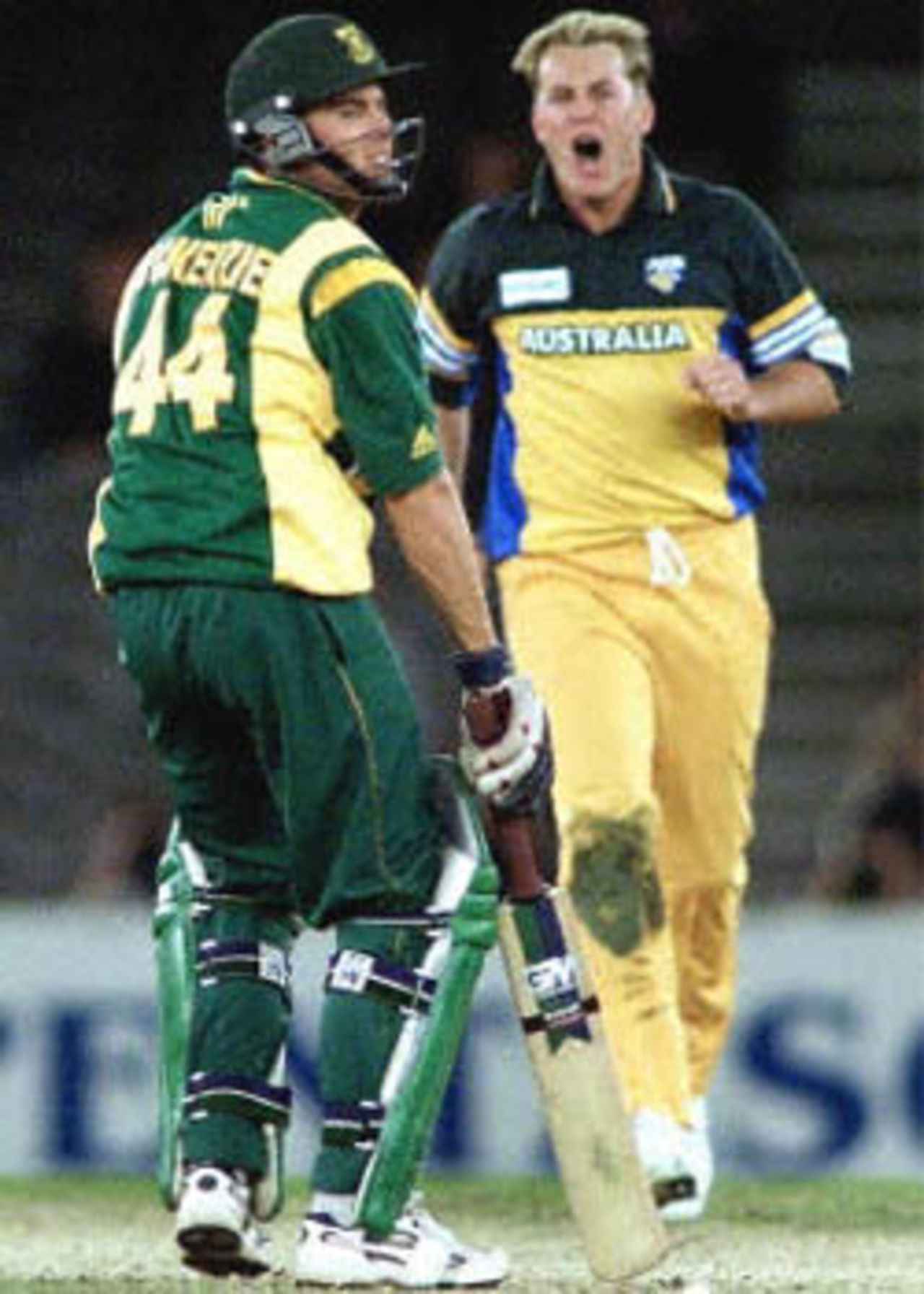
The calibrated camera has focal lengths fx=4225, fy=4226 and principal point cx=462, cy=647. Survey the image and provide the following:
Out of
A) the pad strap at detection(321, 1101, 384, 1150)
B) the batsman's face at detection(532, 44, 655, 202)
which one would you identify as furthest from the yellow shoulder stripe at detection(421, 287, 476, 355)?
the pad strap at detection(321, 1101, 384, 1150)

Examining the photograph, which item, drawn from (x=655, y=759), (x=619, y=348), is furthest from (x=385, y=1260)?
(x=619, y=348)

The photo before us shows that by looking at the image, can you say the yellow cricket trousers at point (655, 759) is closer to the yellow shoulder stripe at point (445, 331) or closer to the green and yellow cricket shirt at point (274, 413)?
the yellow shoulder stripe at point (445, 331)

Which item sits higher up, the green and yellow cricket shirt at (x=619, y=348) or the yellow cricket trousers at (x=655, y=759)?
the green and yellow cricket shirt at (x=619, y=348)

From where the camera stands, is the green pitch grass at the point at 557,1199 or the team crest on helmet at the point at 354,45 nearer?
the team crest on helmet at the point at 354,45

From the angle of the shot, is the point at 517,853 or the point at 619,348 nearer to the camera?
the point at 517,853

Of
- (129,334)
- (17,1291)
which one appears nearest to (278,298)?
(129,334)

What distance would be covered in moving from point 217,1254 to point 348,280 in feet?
4.22

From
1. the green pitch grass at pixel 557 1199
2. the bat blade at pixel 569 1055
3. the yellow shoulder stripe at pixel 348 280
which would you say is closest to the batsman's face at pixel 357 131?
the yellow shoulder stripe at pixel 348 280

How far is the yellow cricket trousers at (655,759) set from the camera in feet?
22.9

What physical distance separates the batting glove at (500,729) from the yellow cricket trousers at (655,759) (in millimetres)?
1372

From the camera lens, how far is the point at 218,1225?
550cm

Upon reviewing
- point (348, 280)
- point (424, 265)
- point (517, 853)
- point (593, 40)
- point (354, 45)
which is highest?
point (354, 45)

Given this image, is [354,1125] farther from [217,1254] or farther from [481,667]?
[481,667]

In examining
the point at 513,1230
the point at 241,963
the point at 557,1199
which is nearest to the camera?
the point at 241,963
